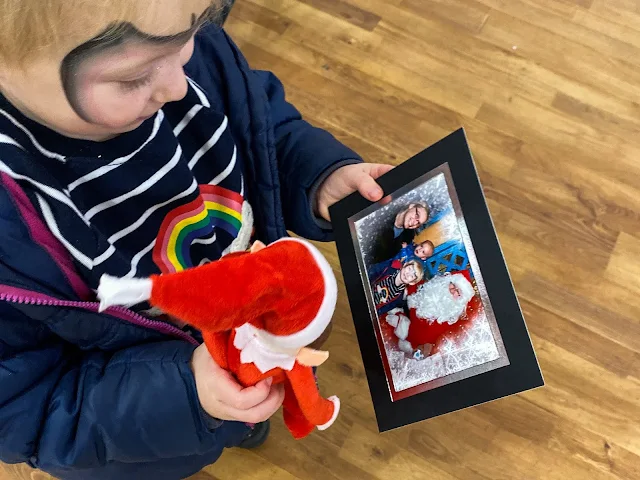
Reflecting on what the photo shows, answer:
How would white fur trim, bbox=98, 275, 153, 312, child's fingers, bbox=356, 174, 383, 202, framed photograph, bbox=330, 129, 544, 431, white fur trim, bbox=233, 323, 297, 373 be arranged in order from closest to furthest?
white fur trim, bbox=98, 275, 153, 312 < white fur trim, bbox=233, 323, 297, 373 < framed photograph, bbox=330, 129, 544, 431 < child's fingers, bbox=356, 174, 383, 202

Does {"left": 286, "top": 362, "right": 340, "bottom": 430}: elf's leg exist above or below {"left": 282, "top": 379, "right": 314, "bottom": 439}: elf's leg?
above

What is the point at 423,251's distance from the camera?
59 centimetres

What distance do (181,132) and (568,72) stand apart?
3.07 feet

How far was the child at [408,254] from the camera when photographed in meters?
0.58

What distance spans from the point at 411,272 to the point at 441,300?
46 millimetres

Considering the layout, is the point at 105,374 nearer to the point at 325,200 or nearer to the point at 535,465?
the point at 325,200

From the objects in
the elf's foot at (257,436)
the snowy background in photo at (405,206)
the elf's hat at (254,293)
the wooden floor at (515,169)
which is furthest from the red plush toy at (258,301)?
the wooden floor at (515,169)

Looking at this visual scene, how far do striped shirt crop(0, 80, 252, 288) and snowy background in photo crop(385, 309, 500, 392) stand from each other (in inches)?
8.6

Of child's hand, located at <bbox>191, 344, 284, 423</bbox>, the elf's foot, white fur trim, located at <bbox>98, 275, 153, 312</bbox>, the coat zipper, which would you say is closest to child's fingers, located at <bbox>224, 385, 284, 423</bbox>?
child's hand, located at <bbox>191, 344, 284, 423</bbox>

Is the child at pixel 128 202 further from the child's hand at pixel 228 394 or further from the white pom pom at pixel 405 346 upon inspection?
the white pom pom at pixel 405 346

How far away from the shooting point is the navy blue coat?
1.48 feet

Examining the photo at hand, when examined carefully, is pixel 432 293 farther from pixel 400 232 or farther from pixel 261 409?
pixel 261 409

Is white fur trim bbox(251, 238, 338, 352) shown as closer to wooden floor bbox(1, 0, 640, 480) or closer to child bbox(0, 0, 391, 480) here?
child bbox(0, 0, 391, 480)

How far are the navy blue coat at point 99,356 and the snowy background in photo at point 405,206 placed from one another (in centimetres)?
9
